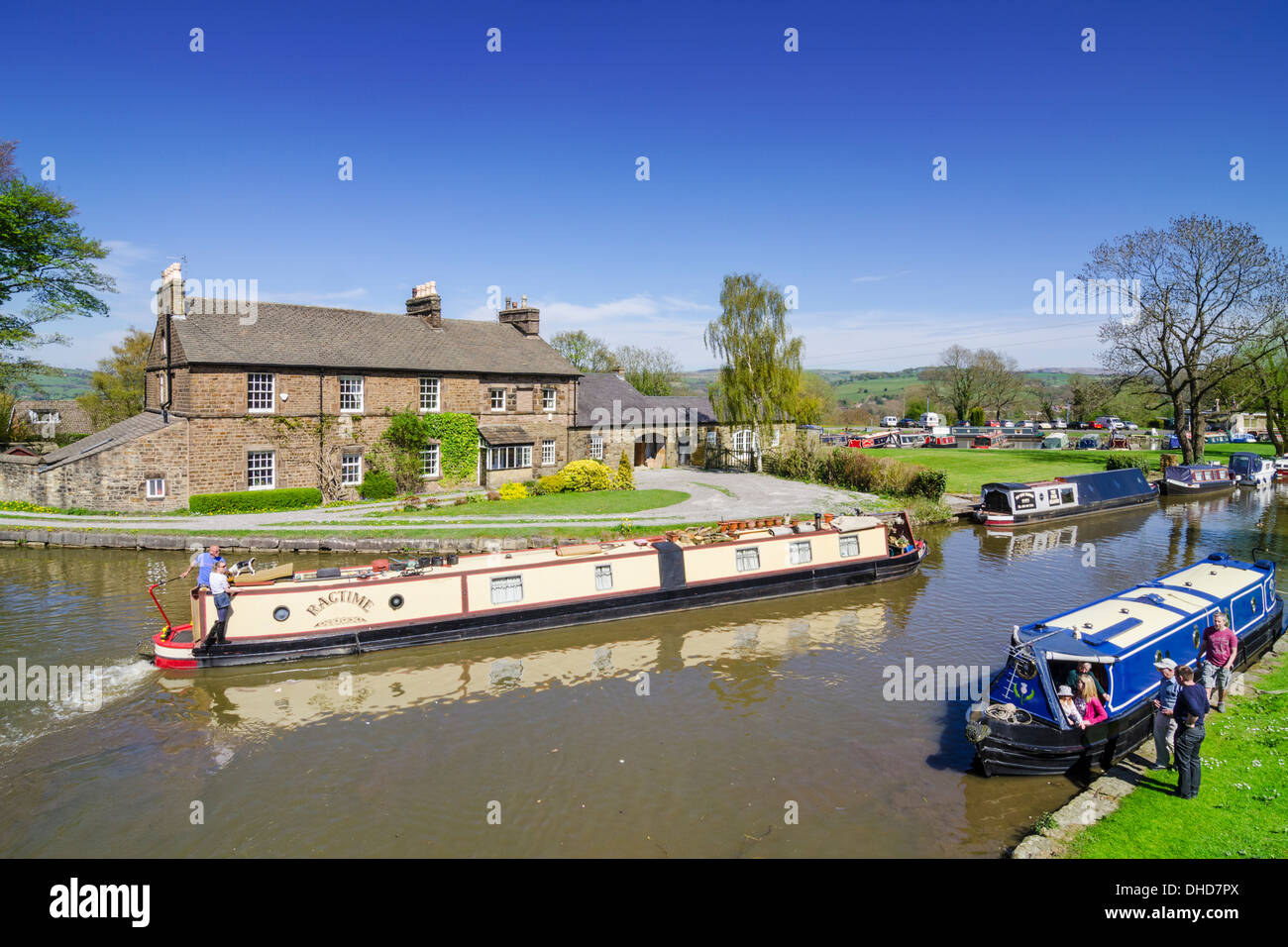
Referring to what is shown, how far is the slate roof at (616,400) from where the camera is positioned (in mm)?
40531

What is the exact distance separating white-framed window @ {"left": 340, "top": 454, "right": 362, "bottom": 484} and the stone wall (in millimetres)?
5677

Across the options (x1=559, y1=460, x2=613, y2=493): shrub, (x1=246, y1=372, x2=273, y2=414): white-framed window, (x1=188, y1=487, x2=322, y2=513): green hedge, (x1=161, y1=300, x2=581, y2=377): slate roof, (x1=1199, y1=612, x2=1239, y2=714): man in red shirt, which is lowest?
(x1=1199, y1=612, x2=1239, y2=714): man in red shirt

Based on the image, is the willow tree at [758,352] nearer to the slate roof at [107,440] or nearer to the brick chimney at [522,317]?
the brick chimney at [522,317]

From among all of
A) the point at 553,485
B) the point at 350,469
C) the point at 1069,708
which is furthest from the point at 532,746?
the point at 350,469

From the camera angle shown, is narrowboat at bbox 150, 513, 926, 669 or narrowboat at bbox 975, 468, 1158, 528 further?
narrowboat at bbox 975, 468, 1158, 528

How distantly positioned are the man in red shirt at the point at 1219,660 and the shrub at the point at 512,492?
80.7 ft

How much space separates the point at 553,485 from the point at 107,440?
17870 mm

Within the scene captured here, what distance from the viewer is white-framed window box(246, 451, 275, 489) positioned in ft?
94.5

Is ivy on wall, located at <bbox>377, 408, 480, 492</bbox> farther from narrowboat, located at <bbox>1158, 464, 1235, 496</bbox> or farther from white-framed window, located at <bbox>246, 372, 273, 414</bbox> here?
narrowboat, located at <bbox>1158, 464, 1235, 496</bbox>

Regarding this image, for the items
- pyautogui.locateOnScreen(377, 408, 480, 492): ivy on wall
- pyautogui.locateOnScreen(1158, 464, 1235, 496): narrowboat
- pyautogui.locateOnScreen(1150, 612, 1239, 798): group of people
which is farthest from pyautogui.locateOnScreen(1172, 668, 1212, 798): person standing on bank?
pyautogui.locateOnScreen(1158, 464, 1235, 496): narrowboat

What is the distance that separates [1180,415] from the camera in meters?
42.8
